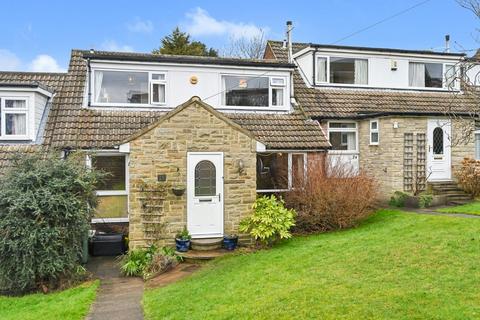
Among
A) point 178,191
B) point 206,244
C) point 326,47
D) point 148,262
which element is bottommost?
point 148,262

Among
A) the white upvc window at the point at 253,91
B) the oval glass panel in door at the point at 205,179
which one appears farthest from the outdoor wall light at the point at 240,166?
the white upvc window at the point at 253,91

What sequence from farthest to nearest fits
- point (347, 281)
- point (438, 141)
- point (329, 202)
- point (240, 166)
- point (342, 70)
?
point (342, 70) < point (438, 141) < point (329, 202) < point (240, 166) < point (347, 281)

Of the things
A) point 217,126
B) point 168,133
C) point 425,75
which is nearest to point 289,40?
point 425,75

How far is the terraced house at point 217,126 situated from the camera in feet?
39.9

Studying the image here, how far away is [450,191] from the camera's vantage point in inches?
651

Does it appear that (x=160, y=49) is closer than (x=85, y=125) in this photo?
No

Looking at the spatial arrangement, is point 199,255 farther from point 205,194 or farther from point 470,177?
point 470,177

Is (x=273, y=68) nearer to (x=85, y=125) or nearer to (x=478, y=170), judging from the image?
(x=85, y=125)

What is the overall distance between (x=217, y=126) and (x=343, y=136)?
7.73m

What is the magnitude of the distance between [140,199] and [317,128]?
25.0 ft

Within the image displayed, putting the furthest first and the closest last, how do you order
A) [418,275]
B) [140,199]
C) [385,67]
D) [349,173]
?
[385,67] → [349,173] → [140,199] → [418,275]

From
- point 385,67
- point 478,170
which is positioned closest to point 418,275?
point 478,170

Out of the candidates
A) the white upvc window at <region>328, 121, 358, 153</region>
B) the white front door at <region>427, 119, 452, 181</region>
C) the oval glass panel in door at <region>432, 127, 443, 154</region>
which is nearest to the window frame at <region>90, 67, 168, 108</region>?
the white upvc window at <region>328, 121, 358, 153</region>

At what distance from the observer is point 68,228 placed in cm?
1045
